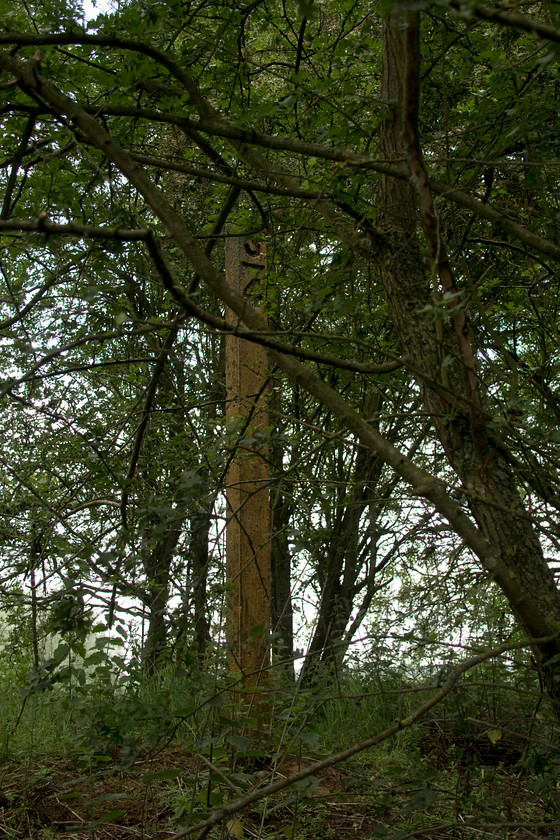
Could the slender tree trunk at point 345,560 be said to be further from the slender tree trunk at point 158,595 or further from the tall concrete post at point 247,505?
the slender tree trunk at point 158,595

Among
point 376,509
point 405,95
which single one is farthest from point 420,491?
point 376,509

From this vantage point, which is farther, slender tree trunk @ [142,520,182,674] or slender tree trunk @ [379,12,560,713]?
slender tree trunk @ [142,520,182,674]

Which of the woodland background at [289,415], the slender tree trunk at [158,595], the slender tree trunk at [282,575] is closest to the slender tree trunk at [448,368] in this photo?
the woodland background at [289,415]

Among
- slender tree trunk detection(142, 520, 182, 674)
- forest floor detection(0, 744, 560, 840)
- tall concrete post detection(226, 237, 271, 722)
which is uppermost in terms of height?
tall concrete post detection(226, 237, 271, 722)

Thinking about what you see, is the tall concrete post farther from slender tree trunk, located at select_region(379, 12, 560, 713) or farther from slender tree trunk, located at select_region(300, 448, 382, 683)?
slender tree trunk, located at select_region(300, 448, 382, 683)

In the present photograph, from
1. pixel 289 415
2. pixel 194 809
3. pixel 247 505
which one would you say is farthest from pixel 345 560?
pixel 194 809

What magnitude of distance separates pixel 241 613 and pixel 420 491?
6.34 feet

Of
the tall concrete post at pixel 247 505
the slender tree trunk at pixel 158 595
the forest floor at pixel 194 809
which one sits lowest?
the forest floor at pixel 194 809

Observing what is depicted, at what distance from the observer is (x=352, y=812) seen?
9.95 ft

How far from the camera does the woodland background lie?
6.02 feet

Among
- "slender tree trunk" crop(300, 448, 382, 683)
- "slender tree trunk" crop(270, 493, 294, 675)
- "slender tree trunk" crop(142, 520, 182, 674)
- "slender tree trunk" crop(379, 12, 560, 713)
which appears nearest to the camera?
"slender tree trunk" crop(379, 12, 560, 713)

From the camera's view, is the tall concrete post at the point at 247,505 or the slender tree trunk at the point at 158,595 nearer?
the slender tree trunk at the point at 158,595

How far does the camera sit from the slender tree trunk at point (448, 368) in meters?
1.80

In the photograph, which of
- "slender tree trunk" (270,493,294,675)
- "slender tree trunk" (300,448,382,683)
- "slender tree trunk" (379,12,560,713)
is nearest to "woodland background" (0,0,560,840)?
"slender tree trunk" (379,12,560,713)
